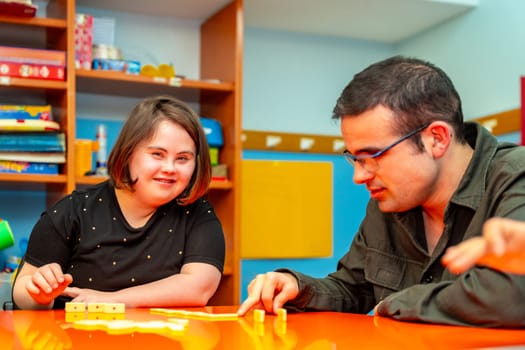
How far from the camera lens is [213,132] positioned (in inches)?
136

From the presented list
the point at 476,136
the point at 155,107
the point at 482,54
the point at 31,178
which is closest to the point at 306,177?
the point at 482,54

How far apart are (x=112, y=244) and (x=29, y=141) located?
50.6 inches

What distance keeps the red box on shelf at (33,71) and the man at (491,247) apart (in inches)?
101

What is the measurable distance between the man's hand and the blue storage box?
1922mm

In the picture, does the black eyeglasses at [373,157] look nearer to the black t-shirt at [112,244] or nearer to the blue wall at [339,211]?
the black t-shirt at [112,244]

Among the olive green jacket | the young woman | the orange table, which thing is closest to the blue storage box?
the young woman

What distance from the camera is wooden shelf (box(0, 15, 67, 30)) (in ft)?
9.79

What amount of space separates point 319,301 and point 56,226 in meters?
0.76

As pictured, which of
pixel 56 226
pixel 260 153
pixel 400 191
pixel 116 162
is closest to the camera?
pixel 400 191

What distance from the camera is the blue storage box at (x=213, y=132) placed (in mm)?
3436

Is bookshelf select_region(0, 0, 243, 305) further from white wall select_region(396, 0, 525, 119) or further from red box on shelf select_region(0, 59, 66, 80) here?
white wall select_region(396, 0, 525, 119)

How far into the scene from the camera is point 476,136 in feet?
5.44

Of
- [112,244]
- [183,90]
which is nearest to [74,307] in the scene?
[112,244]

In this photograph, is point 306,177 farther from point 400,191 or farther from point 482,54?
point 400,191
